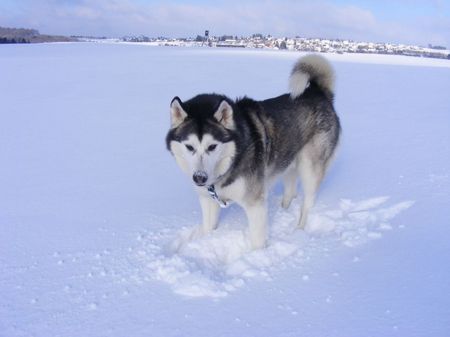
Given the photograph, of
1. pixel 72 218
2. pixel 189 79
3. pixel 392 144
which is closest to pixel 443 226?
pixel 392 144

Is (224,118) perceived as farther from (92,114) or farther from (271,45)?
(271,45)

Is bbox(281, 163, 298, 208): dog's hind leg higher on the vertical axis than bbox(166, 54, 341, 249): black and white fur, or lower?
lower

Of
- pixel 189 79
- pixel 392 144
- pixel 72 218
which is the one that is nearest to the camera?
pixel 72 218

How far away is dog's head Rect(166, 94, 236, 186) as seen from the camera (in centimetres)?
312

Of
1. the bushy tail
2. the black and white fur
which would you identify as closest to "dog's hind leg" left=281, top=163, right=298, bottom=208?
the black and white fur

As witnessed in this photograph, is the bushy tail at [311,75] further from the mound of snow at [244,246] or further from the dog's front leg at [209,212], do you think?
the dog's front leg at [209,212]

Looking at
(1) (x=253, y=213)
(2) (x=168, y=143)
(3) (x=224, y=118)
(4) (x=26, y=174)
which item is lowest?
(4) (x=26, y=174)

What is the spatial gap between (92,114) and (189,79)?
21.2 ft

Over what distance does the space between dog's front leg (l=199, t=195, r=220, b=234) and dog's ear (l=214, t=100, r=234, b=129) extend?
842 mm

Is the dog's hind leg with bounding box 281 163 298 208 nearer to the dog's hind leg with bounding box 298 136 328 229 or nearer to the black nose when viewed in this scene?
the dog's hind leg with bounding box 298 136 328 229

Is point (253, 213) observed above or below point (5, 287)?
above

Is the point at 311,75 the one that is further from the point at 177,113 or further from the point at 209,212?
the point at 209,212

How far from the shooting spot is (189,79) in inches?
593

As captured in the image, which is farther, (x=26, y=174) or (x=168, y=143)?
(x=26, y=174)
